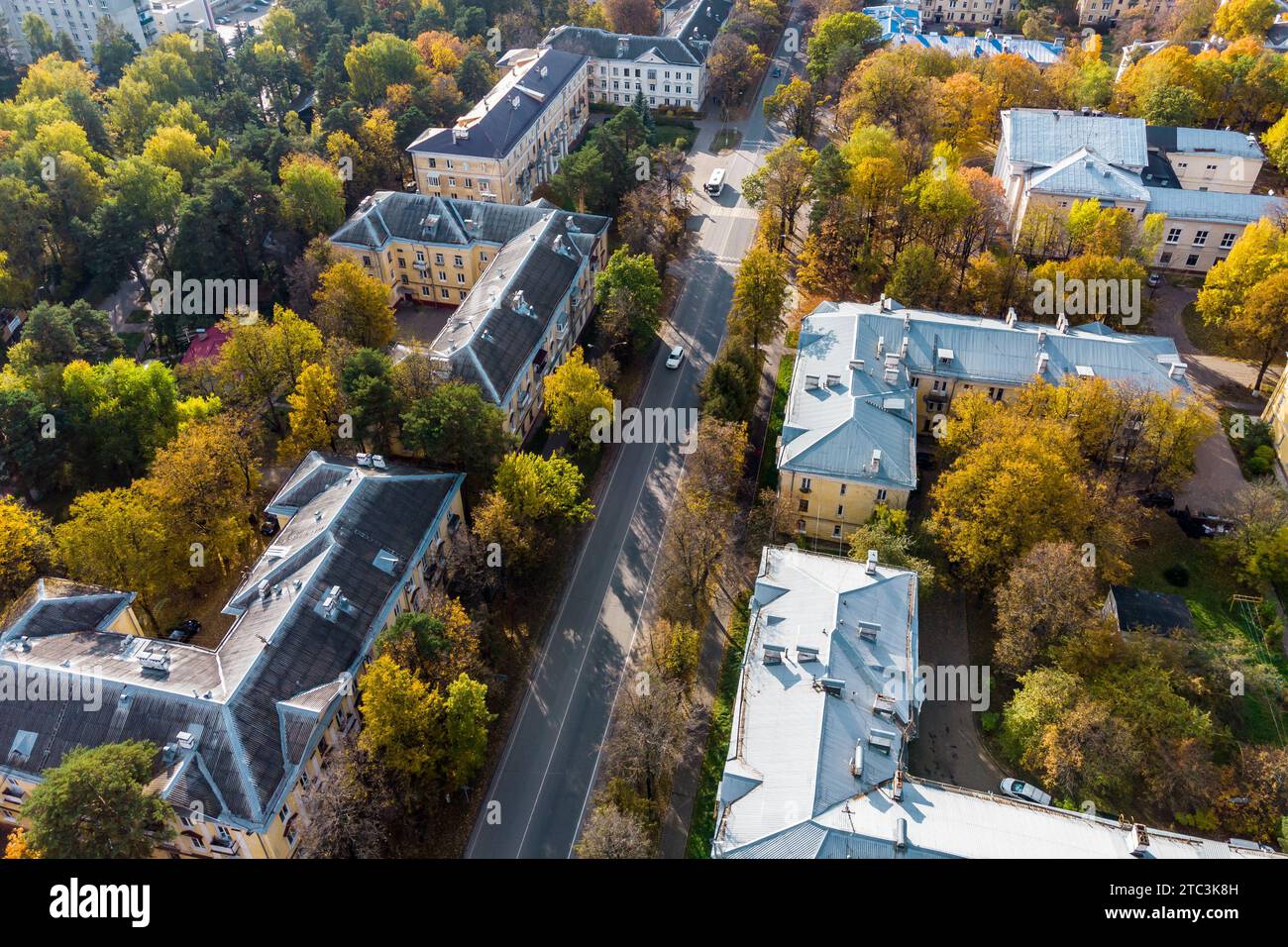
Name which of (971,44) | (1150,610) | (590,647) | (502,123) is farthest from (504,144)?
(1150,610)

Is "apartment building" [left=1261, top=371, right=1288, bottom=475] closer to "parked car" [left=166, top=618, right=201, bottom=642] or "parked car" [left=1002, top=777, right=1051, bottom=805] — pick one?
"parked car" [left=1002, top=777, right=1051, bottom=805]

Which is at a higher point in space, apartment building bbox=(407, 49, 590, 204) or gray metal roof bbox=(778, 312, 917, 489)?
apartment building bbox=(407, 49, 590, 204)

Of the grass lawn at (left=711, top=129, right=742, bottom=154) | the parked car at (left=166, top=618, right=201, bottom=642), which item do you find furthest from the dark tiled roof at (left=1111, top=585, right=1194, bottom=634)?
the grass lawn at (left=711, top=129, right=742, bottom=154)

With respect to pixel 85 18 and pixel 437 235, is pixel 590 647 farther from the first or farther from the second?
pixel 85 18

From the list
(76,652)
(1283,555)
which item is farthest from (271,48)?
(1283,555)

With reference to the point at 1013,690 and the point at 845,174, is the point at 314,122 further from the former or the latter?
the point at 1013,690

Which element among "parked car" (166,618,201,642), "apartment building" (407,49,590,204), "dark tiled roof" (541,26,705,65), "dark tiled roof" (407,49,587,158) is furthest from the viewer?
"dark tiled roof" (541,26,705,65)
